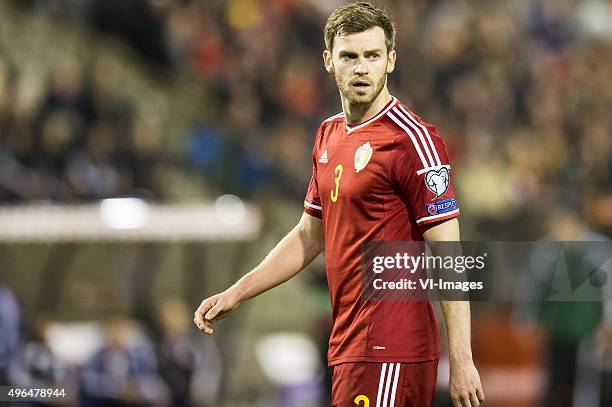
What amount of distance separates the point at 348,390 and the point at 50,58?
33.1 ft

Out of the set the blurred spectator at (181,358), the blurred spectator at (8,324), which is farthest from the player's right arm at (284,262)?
the blurred spectator at (181,358)

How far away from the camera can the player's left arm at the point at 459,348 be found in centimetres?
487

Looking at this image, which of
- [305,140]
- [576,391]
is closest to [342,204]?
[576,391]

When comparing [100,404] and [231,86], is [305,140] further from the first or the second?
[100,404]

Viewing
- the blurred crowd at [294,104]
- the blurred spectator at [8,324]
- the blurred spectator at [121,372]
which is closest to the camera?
the blurred spectator at [8,324]

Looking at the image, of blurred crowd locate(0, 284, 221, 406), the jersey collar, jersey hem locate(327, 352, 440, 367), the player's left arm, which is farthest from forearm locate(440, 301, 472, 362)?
blurred crowd locate(0, 284, 221, 406)

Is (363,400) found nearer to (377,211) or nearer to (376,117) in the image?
(377,211)

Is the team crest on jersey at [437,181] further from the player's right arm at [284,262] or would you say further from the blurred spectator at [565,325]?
the blurred spectator at [565,325]

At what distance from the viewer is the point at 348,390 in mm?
5203

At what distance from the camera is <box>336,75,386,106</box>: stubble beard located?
17.0ft

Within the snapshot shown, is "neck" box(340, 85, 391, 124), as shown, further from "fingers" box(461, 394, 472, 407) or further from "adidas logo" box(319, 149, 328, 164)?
"fingers" box(461, 394, 472, 407)

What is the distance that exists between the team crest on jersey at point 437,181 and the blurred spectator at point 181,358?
8.10 metres

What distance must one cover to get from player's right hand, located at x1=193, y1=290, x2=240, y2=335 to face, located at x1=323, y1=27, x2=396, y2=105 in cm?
102

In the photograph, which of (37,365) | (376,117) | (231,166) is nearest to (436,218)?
(376,117)
